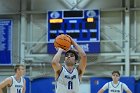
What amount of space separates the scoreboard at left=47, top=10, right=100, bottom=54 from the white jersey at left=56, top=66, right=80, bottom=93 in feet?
20.8

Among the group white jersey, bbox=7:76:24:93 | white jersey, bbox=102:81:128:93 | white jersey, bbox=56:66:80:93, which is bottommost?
white jersey, bbox=102:81:128:93

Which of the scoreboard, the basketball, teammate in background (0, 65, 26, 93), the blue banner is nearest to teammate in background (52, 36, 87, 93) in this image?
the basketball

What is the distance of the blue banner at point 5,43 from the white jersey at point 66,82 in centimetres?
732

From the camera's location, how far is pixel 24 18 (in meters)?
11.3

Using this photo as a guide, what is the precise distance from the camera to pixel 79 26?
10570 mm

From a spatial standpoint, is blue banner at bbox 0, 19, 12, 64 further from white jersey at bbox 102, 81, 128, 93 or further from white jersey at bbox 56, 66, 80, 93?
white jersey at bbox 56, 66, 80, 93

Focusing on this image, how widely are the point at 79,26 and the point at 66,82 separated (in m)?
6.53

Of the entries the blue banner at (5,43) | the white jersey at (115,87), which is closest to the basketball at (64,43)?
the white jersey at (115,87)

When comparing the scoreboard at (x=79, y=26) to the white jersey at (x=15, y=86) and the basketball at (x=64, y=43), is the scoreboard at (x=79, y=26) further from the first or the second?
the basketball at (x=64, y=43)

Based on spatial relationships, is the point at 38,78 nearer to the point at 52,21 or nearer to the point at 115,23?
the point at 52,21

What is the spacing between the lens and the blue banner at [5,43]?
11.2m

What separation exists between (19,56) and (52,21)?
→ 5.46 ft

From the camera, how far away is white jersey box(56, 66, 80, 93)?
4.11m

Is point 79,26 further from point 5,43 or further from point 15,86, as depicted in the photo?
point 15,86
